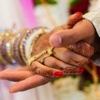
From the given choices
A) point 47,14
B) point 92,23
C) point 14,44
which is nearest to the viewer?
point 92,23

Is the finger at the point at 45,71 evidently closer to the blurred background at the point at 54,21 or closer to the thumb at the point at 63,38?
the thumb at the point at 63,38

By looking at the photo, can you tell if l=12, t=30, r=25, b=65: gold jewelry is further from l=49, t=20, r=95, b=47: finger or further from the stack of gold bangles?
l=49, t=20, r=95, b=47: finger

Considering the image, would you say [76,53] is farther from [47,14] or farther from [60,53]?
[47,14]

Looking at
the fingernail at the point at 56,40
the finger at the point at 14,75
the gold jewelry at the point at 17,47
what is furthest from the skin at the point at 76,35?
the gold jewelry at the point at 17,47

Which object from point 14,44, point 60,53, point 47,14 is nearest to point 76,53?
point 60,53

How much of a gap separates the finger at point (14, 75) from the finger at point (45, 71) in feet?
0.06

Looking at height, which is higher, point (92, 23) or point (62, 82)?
point (92, 23)

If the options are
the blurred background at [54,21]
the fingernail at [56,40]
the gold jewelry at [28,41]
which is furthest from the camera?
the blurred background at [54,21]

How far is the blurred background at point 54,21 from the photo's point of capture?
69 centimetres

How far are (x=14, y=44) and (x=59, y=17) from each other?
32cm

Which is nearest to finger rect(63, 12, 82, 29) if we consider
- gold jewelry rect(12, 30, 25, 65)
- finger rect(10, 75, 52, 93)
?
finger rect(10, 75, 52, 93)

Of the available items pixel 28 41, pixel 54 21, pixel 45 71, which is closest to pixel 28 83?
pixel 45 71

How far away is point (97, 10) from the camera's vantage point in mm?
444

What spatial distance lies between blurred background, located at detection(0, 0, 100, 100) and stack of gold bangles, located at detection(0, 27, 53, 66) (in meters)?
0.04
